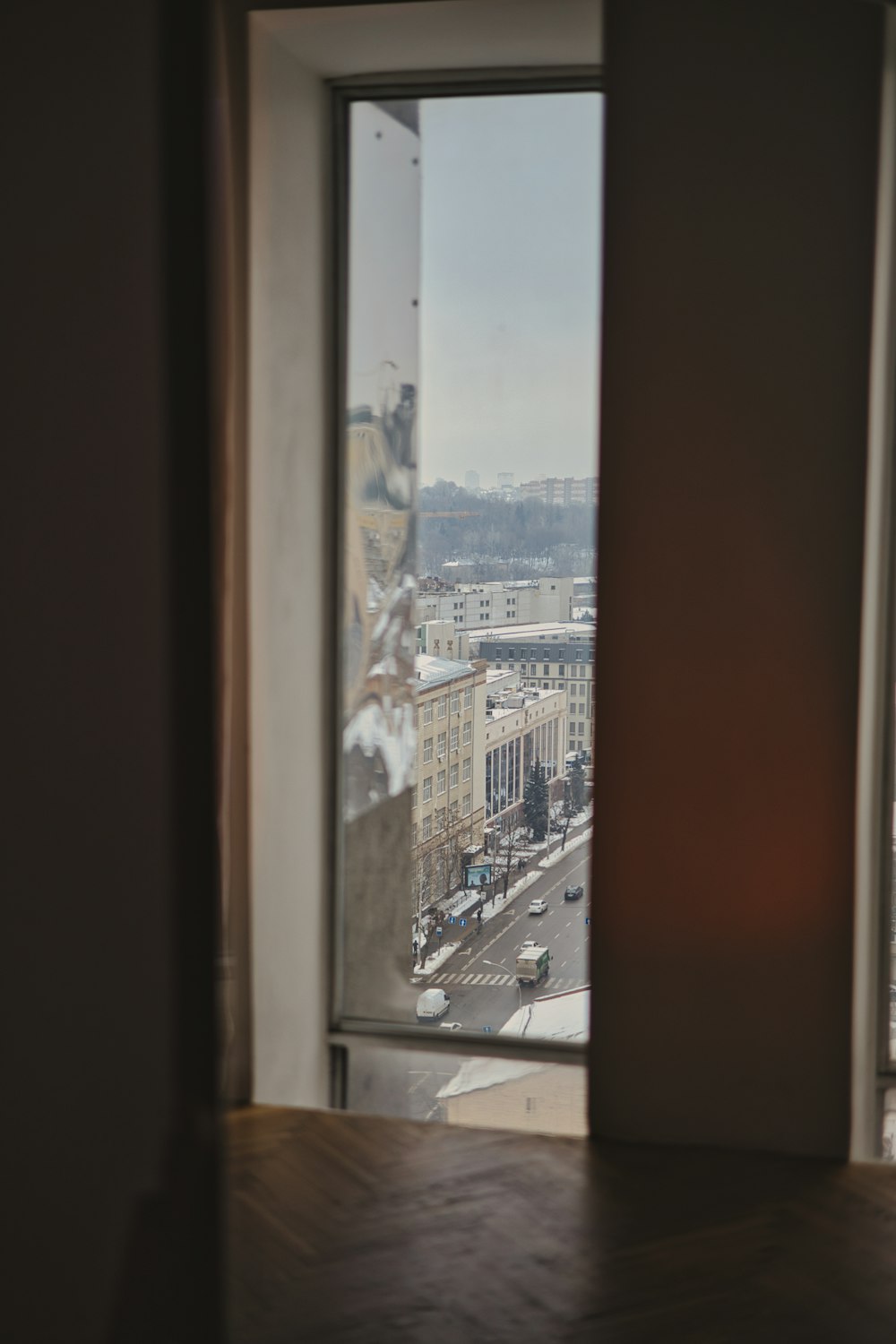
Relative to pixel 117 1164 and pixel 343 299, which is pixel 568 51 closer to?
pixel 343 299

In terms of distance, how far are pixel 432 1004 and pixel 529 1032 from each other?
34cm

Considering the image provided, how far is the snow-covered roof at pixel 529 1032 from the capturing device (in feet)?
13.2

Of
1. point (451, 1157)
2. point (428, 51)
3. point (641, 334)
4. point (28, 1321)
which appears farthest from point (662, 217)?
point (28, 1321)

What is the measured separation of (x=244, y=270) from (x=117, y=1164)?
2.93 meters

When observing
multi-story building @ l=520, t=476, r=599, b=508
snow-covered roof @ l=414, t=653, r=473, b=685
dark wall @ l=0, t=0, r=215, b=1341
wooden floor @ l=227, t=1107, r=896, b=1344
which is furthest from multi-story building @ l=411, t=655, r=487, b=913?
dark wall @ l=0, t=0, r=215, b=1341

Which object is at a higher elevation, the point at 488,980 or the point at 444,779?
the point at 444,779

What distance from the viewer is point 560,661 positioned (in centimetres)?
416

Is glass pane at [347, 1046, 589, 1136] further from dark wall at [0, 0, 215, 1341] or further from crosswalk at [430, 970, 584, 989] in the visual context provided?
dark wall at [0, 0, 215, 1341]

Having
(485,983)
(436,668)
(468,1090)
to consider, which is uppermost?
(436,668)

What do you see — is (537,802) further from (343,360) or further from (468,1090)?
(343,360)

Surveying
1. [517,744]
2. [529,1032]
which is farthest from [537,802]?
[529,1032]

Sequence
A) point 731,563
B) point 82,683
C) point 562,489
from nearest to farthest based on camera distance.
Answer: point 82,683
point 731,563
point 562,489

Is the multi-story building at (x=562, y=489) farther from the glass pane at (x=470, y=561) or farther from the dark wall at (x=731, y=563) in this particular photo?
the dark wall at (x=731, y=563)

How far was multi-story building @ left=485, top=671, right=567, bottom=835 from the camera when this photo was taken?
4.16 meters
